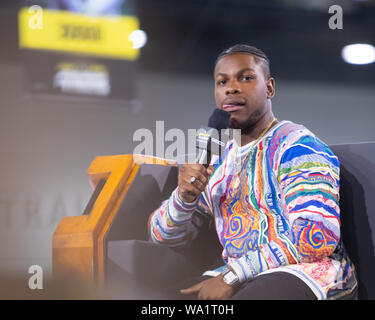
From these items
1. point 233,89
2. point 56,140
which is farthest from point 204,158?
point 56,140

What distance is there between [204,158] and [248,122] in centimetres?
32

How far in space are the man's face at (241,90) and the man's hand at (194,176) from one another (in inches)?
11.1

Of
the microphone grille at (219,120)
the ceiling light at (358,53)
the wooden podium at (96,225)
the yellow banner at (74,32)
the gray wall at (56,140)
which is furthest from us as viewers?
the ceiling light at (358,53)

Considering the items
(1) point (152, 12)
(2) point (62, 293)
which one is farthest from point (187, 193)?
(1) point (152, 12)

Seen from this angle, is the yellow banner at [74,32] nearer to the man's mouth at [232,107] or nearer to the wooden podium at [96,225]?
the wooden podium at [96,225]

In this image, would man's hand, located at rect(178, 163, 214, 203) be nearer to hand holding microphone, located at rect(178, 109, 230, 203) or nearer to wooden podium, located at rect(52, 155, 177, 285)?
hand holding microphone, located at rect(178, 109, 230, 203)

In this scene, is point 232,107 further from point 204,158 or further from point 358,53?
point 358,53

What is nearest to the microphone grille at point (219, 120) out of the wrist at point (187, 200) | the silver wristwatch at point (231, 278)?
the wrist at point (187, 200)

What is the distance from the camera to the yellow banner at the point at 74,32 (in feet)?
12.1

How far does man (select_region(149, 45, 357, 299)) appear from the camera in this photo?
4.07 ft

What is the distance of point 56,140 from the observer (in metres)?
5.05

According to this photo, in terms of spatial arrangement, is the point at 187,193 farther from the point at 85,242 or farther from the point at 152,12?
the point at 152,12

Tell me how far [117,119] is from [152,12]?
3.77ft

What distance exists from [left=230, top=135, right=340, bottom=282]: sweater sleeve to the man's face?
0.23 m
